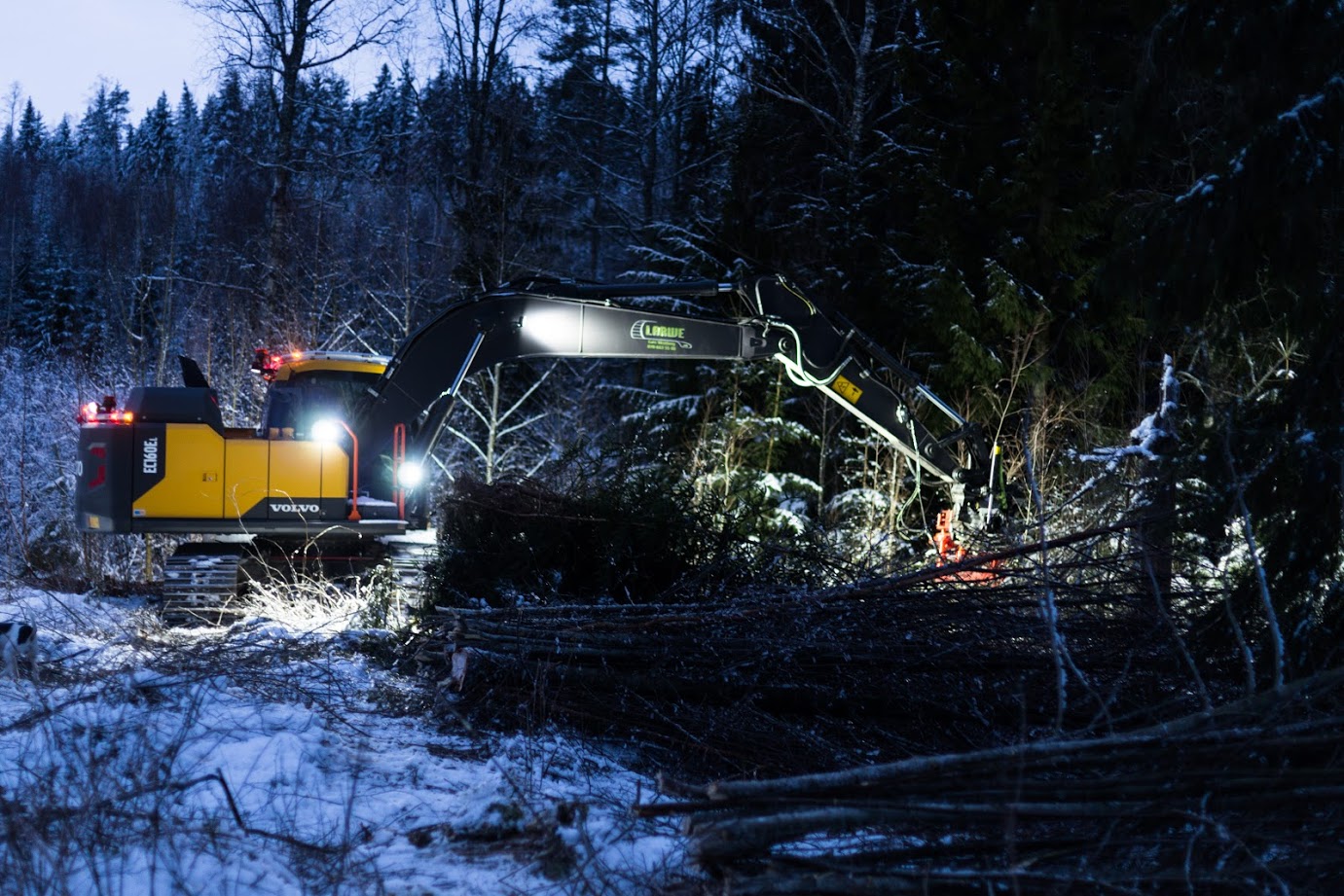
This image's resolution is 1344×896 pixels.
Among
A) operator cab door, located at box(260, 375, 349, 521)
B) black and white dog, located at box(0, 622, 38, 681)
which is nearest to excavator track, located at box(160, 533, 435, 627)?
operator cab door, located at box(260, 375, 349, 521)

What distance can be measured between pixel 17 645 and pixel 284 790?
2977mm

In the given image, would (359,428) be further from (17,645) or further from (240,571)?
(17,645)

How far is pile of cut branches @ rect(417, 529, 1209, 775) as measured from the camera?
5.84m

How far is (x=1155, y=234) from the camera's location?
5227mm

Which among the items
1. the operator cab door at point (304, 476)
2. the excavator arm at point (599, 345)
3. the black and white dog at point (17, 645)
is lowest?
the black and white dog at point (17, 645)

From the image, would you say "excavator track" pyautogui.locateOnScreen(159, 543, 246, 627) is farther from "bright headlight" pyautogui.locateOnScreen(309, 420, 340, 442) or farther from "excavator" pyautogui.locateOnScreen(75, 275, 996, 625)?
"bright headlight" pyautogui.locateOnScreen(309, 420, 340, 442)

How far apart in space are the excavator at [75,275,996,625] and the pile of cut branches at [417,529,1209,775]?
9.76 feet

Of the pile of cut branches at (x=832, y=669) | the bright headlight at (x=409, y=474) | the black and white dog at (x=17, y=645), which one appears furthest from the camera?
the bright headlight at (x=409, y=474)

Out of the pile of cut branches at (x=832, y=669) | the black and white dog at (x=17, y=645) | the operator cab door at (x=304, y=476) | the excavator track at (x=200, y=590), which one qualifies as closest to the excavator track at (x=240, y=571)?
the excavator track at (x=200, y=590)

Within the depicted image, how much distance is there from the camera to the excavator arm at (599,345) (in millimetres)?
10414

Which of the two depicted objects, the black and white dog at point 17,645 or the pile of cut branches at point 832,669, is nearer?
the pile of cut branches at point 832,669

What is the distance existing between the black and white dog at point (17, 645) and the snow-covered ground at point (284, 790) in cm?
15

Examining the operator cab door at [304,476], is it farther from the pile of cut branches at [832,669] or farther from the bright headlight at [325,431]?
the pile of cut branches at [832,669]

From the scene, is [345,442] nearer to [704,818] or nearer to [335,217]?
[704,818]
